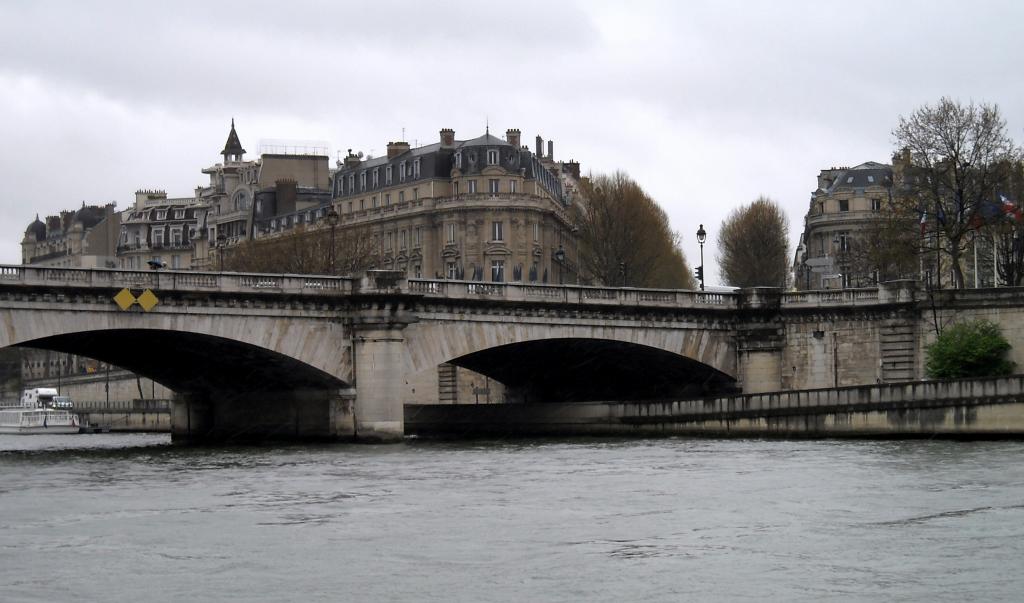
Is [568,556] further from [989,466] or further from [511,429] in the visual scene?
[511,429]

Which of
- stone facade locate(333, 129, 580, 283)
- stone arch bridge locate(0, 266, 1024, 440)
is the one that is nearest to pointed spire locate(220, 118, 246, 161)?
stone facade locate(333, 129, 580, 283)

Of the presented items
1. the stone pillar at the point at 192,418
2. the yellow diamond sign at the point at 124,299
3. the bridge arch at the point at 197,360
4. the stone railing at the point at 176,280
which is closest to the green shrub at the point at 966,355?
the stone railing at the point at 176,280

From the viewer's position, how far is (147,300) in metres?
51.9

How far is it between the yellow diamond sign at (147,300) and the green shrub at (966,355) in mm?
25089

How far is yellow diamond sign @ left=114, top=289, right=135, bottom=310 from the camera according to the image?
51.3 metres

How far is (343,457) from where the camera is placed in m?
48.2

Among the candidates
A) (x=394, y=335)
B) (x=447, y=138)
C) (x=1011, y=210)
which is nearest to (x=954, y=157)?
(x=1011, y=210)

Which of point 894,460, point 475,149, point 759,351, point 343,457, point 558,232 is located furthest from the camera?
point 558,232

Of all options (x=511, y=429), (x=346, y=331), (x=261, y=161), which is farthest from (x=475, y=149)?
(x=346, y=331)

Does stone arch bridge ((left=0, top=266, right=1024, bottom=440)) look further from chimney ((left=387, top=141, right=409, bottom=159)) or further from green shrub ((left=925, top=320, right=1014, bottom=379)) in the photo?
chimney ((left=387, top=141, right=409, bottom=159))

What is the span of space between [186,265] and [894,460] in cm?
9783

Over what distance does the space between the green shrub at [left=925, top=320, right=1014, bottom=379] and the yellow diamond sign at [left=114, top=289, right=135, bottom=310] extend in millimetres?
25750

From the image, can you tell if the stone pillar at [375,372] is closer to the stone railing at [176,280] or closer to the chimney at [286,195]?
the stone railing at [176,280]

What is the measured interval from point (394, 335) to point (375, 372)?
1340 millimetres
